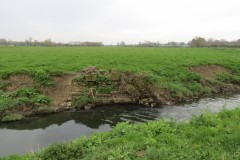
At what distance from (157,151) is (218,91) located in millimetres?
17423

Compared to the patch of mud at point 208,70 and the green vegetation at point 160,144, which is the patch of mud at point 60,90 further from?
the patch of mud at point 208,70

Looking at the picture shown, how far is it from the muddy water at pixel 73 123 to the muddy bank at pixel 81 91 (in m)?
0.99

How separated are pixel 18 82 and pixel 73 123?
22.7 ft

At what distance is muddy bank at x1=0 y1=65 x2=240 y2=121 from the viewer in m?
17.0

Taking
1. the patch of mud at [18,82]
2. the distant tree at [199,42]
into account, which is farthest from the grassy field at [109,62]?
the distant tree at [199,42]

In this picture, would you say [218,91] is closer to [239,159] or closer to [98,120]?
[98,120]

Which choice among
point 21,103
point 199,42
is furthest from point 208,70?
point 199,42

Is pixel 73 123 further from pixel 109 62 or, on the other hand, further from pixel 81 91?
pixel 109 62

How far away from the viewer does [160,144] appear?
8.93 meters

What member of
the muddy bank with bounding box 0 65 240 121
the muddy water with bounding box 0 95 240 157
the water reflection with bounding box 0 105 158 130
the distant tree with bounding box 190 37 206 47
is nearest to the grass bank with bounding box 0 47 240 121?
the muddy bank with bounding box 0 65 240 121

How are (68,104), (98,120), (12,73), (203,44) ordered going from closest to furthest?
1. (98,120)
2. (68,104)
3. (12,73)
4. (203,44)

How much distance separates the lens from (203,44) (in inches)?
3698

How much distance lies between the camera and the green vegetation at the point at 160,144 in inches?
321

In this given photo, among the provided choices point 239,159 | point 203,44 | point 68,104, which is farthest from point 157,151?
point 203,44
